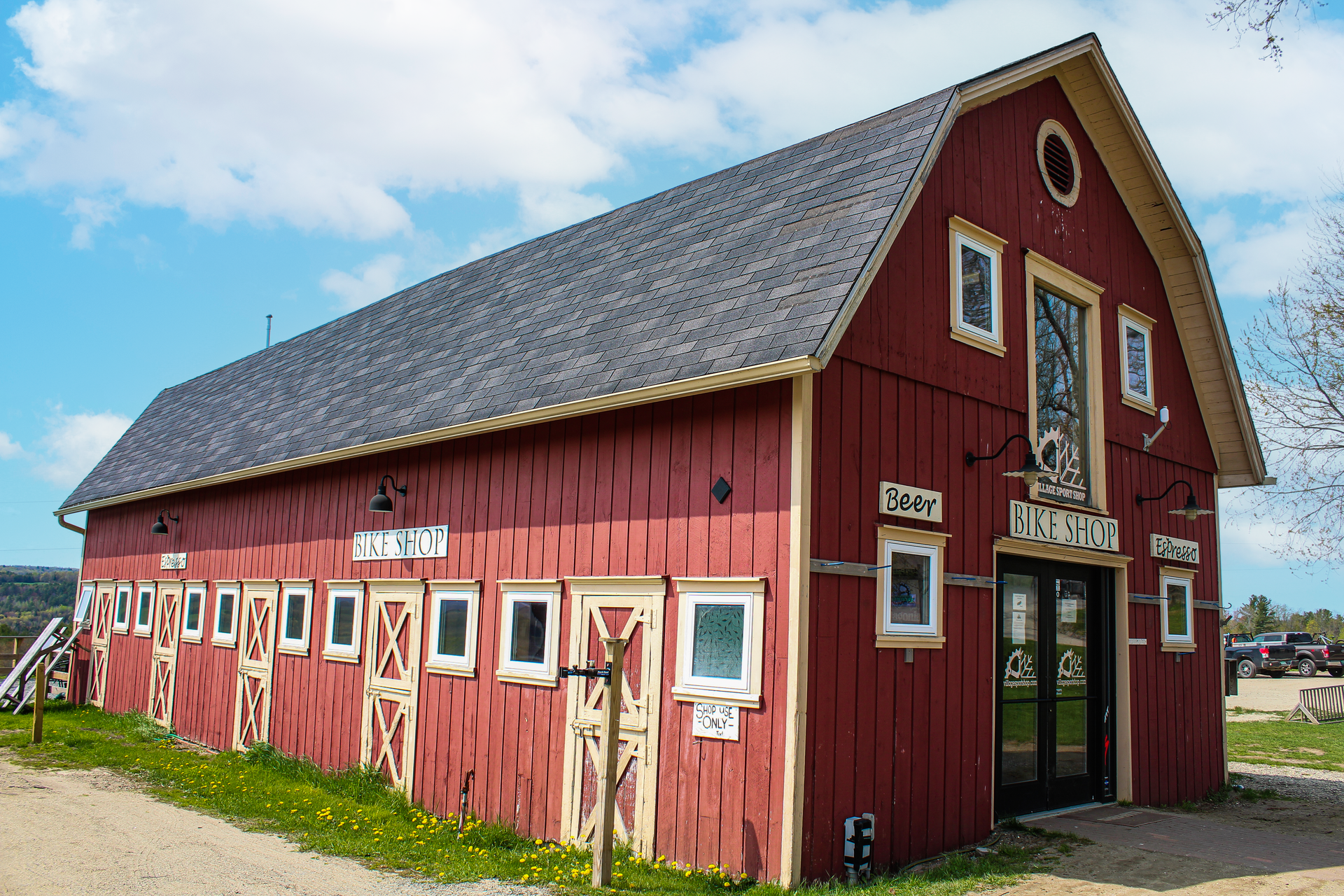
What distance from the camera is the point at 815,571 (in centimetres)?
715

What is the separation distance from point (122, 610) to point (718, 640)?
48.0ft

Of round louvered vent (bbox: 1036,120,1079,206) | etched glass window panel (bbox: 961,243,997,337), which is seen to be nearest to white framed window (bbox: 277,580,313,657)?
etched glass window panel (bbox: 961,243,997,337)

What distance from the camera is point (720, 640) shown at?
749cm

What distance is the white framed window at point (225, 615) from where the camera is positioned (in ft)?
46.7

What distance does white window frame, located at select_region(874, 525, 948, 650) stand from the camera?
7668 millimetres

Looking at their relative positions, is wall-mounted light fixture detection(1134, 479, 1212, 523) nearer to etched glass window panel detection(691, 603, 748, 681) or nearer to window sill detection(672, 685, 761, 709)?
etched glass window panel detection(691, 603, 748, 681)

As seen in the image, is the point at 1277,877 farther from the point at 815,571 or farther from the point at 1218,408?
the point at 1218,408

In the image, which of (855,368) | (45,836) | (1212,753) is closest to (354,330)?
(45,836)

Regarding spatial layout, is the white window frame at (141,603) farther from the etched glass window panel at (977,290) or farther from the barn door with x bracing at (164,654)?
the etched glass window panel at (977,290)

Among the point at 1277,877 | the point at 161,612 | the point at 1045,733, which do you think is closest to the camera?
the point at 1277,877

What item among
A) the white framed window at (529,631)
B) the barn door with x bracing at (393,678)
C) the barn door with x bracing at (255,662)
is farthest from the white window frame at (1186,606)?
the barn door with x bracing at (255,662)

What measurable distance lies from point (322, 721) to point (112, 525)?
9671 millimetres

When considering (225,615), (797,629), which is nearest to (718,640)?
(797,629)

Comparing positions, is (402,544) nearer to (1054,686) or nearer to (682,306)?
(682,306)
